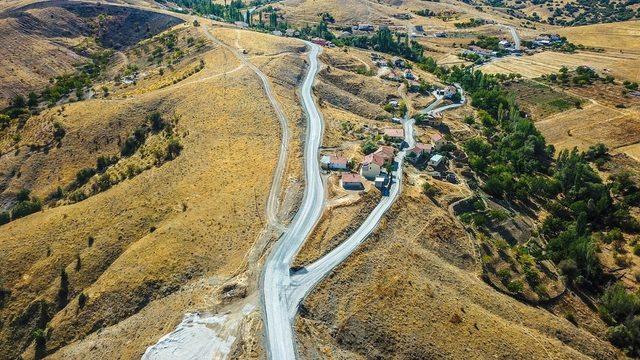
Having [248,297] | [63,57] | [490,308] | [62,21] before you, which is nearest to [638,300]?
[490,308]

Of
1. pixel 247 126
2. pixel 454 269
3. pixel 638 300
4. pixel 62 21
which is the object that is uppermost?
pixel 62 21

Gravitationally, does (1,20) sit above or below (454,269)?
above

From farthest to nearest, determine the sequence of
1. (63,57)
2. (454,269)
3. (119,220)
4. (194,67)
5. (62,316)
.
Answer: (63,57), (194,67), (119,220), (454,269), (62,316)

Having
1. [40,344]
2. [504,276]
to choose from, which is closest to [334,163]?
[504,276]

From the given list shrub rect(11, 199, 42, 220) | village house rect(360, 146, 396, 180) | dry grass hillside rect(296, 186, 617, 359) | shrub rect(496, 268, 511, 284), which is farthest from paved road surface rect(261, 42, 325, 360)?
shrub rect(11, 199, 42, 220)

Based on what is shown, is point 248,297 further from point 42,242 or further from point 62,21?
point 62,21

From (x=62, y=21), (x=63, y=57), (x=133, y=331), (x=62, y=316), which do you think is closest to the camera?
(x=133, y=331)

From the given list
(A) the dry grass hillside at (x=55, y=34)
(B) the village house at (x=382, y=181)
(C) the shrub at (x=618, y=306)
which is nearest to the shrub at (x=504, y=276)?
(C) the shrub at (x=618, y=306)

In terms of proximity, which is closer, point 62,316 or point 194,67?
point 62,316
